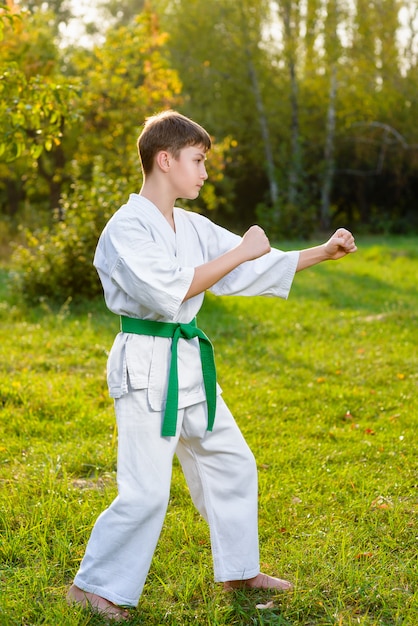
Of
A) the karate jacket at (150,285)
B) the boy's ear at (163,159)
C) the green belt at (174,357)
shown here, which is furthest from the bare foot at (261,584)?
the boy's ear at (163,159)

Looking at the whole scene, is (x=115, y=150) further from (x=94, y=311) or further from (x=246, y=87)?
(x=94, y=311)

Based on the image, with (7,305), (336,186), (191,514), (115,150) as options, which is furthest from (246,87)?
(191,514)

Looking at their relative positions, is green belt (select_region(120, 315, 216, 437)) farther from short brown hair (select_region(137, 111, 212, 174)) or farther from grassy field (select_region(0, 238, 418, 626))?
grassy field (select_region(0, 238, 418, 626))

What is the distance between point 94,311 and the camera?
8930 millimetres

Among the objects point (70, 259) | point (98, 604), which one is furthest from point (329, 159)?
point (98, 604)

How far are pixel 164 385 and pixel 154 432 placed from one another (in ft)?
0.58

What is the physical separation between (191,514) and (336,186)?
67.6 feet

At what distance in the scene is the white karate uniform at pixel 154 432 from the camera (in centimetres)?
275

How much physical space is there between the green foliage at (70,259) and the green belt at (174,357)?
21.3 ft

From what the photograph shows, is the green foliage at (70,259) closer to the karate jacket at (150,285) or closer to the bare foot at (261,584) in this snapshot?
the karate jacket at (150,285)

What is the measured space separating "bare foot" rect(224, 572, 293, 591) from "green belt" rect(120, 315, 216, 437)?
0.64 meters

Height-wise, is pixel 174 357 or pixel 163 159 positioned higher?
pixel 163 159

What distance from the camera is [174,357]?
9.44 feet

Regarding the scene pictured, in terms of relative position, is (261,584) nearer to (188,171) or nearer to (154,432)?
(154,432)
